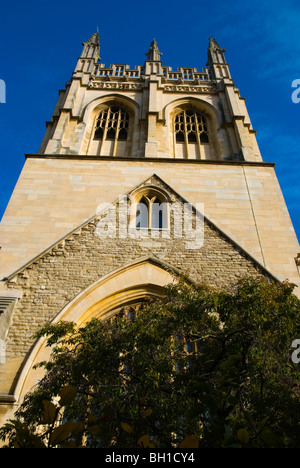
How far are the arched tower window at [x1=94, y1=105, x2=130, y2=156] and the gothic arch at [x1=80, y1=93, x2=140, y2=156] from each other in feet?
0.54

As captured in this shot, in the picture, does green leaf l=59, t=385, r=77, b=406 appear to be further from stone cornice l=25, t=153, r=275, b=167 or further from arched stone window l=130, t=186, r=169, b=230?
stone cornice l=25, t=153, r=275, b=167

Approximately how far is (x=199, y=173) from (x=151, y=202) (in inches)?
87.1

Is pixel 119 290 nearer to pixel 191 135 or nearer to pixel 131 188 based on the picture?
pixel 131 188

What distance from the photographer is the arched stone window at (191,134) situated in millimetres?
14266

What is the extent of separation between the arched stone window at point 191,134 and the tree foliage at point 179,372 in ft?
33.5

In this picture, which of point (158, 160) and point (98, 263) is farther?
point (158, 160)

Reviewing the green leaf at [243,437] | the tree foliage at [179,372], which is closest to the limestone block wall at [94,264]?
the tree foliage at [179,372]

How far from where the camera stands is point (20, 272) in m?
7.97

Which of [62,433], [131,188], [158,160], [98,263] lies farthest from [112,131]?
[62,433]

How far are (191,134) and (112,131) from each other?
391cm

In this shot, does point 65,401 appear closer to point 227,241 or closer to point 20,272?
point 20,272

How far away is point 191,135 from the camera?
610 inches

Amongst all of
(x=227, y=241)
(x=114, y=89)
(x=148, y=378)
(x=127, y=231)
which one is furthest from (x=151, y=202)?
(x=114, y=89)

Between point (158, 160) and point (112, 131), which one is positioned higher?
point (112, 131)
